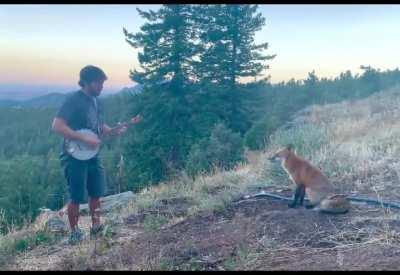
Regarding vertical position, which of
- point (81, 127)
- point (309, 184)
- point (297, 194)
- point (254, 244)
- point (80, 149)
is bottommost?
point (254, 244)

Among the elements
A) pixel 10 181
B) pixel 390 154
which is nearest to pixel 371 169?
pixel 390 154

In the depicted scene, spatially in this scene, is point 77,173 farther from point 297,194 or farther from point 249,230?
point 297,194

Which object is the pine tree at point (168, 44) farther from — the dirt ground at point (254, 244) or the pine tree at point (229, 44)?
the dirt ground at point (254, 244)

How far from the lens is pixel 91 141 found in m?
5.66

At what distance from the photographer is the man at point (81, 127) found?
564cm

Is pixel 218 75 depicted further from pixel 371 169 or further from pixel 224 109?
pixel 371 169

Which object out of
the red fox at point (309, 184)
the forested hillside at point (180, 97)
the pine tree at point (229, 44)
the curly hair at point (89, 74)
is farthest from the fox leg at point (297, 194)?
the pine tree at point (229, 44)

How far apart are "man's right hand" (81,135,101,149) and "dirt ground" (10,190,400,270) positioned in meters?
1.14

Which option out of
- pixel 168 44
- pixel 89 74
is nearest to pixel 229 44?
pixel 168 44

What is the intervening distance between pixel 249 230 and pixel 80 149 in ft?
7.30

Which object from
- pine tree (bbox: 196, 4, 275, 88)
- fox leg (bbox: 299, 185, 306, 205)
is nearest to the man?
fox leg (bbox: 299, 185, 306, 205)

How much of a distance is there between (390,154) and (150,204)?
3.57m

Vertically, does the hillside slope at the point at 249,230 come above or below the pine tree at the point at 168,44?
below

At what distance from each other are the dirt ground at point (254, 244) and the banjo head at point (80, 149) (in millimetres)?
1039
